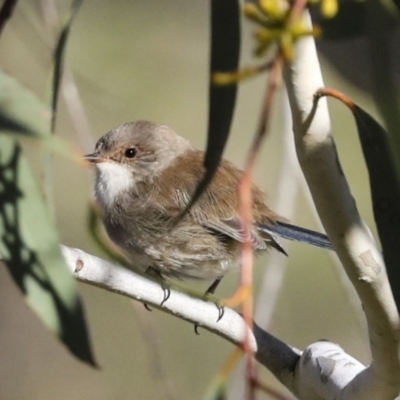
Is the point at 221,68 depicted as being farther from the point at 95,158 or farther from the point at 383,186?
the point at 95,158

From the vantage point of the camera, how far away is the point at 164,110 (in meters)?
6.99

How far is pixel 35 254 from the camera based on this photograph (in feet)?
4.81

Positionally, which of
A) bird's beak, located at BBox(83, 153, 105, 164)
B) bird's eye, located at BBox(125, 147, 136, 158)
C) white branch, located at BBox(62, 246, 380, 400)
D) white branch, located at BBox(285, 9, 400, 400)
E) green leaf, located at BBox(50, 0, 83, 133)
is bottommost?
white branch, located at BBox(62, 246, 380, 400)

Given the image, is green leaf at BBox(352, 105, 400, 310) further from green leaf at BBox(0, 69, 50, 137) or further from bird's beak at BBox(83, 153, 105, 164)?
bird's beak at BBox(83, 153, 105, 164)

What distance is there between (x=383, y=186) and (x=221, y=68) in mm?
320

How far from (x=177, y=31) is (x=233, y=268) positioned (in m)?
4.72

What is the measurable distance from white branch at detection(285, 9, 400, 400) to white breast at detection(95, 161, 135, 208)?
140 centimetres

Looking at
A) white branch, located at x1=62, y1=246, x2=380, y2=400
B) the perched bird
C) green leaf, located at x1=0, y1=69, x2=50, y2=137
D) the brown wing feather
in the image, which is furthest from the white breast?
green leaf, located at x1=0, y1=69, x2=50, y2=137

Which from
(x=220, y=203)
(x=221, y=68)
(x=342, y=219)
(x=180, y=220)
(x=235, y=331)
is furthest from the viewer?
(x=220, y=203)

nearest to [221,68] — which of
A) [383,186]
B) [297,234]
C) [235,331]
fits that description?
[383,186]

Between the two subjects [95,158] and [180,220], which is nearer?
[180,220]

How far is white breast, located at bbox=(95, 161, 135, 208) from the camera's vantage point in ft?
9.62

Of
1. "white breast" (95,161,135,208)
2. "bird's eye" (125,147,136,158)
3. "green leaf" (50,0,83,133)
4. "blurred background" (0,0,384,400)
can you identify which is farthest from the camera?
"blurred background" (0,0,384,400)

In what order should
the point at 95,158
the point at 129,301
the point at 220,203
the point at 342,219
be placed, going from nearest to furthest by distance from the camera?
1. the point at 342,219
2. the point at 220,203
3. the point at 95,158
4. the point at 129,301
